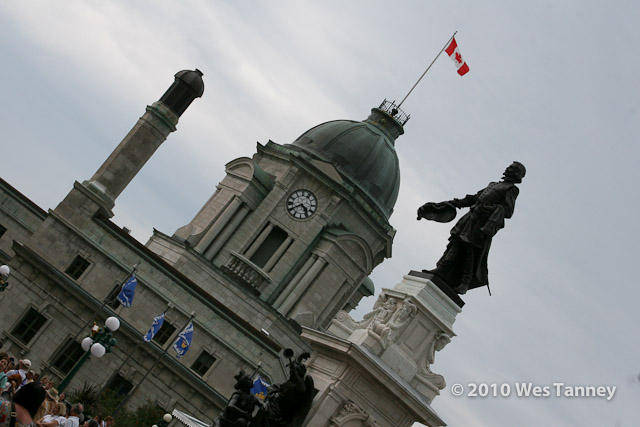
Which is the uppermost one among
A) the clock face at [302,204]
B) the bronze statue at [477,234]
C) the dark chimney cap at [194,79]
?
the dark chimney cap at [194,79]

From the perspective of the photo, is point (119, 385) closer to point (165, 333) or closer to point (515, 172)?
point (165, 333)

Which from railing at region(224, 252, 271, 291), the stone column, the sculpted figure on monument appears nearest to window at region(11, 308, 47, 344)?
the stone column

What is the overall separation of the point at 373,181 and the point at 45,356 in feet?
75.4

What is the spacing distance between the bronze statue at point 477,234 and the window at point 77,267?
30698 mm

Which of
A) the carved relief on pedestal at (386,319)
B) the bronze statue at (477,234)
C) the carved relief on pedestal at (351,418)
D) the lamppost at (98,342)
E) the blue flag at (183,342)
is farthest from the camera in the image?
the blue flag at (183,342)

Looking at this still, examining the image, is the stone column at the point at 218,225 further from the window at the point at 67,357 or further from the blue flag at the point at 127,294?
the blue flag at the point at 127,294

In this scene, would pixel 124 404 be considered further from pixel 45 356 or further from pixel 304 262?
pixel 304 262

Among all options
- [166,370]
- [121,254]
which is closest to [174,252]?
[121,254]

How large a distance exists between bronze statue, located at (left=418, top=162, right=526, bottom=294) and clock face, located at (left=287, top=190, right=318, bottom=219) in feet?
116

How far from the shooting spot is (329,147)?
177 feet

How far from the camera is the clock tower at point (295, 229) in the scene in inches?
1959

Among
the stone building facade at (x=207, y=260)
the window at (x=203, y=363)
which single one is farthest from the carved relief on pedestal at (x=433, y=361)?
the window at (x=203, y=363)

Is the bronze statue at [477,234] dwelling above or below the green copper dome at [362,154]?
below

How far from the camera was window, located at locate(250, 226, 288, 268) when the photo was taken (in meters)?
51.6
